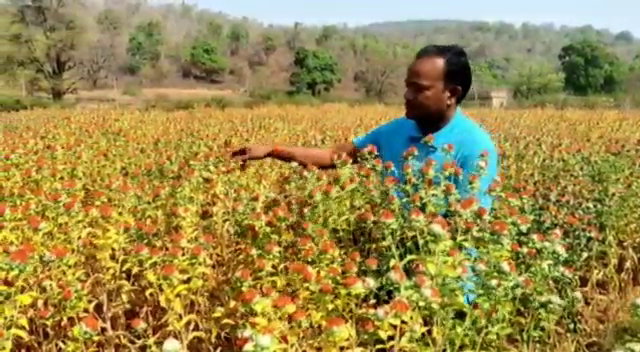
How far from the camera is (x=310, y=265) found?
270 centimetres

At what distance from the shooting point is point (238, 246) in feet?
11.2

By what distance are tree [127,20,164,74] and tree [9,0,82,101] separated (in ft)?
121

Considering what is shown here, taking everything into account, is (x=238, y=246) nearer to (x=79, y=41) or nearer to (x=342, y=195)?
(x=342, y=195)

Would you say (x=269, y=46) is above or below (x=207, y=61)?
above

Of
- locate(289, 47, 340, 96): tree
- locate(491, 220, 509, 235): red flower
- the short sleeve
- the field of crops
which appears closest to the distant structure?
locate(289, 47, 340, 96): tree

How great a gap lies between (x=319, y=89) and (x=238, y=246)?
51545 millimetres

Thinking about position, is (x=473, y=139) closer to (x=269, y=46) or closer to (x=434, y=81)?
(x=434, y=81)

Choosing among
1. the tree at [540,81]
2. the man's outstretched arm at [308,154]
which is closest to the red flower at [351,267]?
the man's outstretched arm at [308,154]

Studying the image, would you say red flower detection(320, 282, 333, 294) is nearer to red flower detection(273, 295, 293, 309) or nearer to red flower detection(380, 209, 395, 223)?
red flower detection(273, 295, 293, 309)

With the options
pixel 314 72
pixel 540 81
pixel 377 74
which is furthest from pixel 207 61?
pixel 540 81

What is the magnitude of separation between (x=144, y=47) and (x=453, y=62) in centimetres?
8230

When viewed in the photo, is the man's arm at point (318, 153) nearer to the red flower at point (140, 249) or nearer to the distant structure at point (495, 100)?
the red flower at point (140, 249)

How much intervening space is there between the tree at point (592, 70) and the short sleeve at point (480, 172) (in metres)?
65.5

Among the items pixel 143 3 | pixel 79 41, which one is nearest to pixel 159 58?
pixel 79 41
